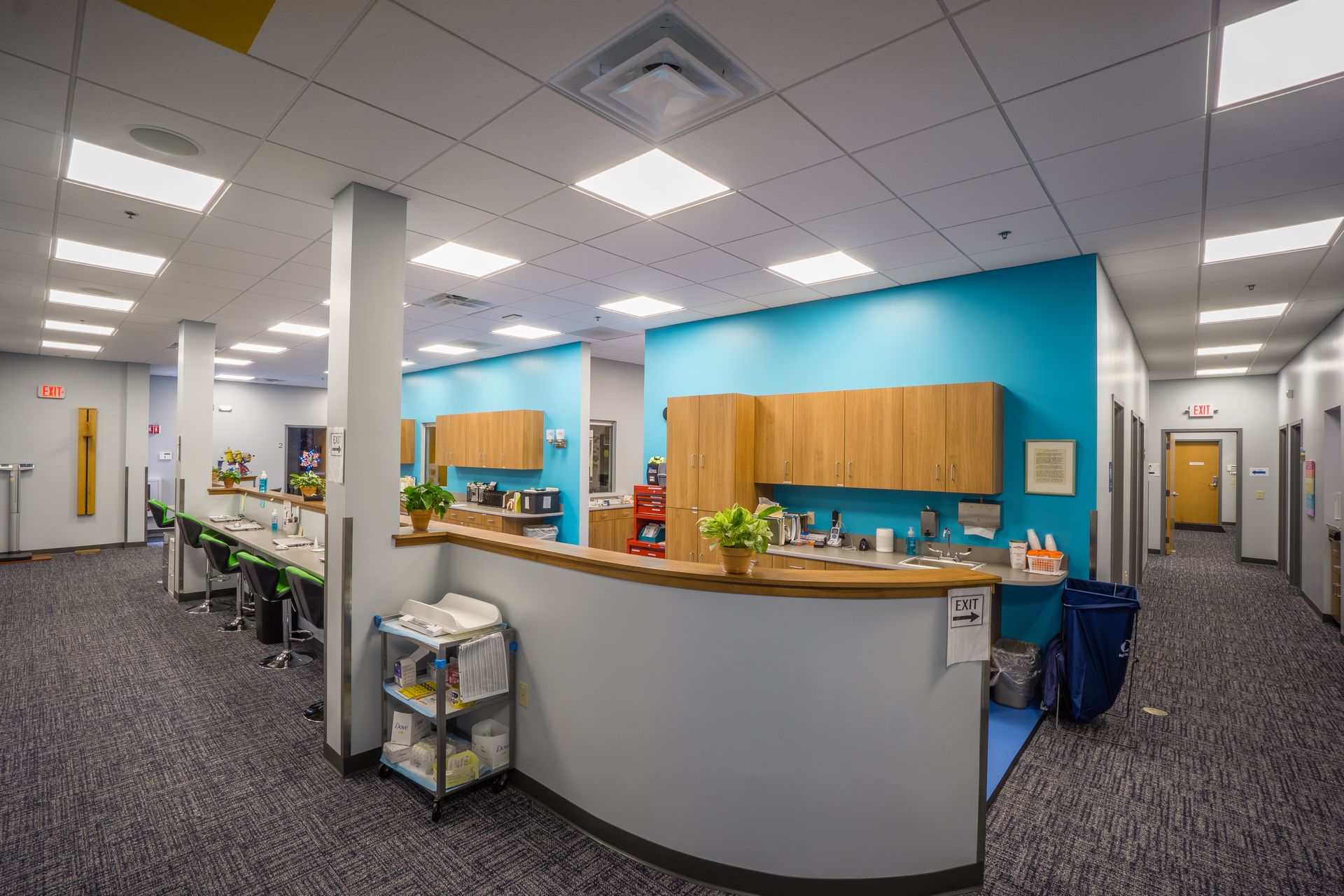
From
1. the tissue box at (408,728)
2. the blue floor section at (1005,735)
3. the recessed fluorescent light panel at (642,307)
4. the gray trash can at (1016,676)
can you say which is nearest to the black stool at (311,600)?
the tissue box at (408,728)

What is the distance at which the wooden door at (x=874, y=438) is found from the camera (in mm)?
4484

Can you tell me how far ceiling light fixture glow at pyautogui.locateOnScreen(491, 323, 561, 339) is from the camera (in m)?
6.60

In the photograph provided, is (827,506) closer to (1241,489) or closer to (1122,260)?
(1122,260)

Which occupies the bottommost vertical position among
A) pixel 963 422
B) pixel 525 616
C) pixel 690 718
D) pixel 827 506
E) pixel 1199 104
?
pixel 690 718

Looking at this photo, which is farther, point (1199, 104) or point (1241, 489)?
point (1241, 489)

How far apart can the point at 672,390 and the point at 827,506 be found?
6.82 ft

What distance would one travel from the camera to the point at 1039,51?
2033mm

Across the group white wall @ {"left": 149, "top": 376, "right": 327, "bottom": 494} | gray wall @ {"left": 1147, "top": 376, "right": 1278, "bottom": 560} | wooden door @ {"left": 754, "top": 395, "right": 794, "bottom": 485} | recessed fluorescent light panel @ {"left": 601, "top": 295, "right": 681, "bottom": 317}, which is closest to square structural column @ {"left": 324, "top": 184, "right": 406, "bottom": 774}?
recessed fluorescent light panel @ {"left": 601, "top": 295, "right": 681, "bottom": 317}

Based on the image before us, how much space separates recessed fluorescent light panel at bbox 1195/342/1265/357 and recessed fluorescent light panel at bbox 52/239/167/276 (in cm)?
1036

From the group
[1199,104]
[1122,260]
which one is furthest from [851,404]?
[1199,104]

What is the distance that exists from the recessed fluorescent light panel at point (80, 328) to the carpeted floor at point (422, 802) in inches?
139

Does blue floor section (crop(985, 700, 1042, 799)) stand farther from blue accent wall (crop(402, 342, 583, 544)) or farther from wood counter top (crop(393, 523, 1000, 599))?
blue accent wall (crop(402, 342, 583, 544))

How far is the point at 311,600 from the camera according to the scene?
3.71 m

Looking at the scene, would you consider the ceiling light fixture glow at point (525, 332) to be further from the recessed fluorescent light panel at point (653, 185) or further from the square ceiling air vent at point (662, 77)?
the square ceiling air vent at point (662, 77)
